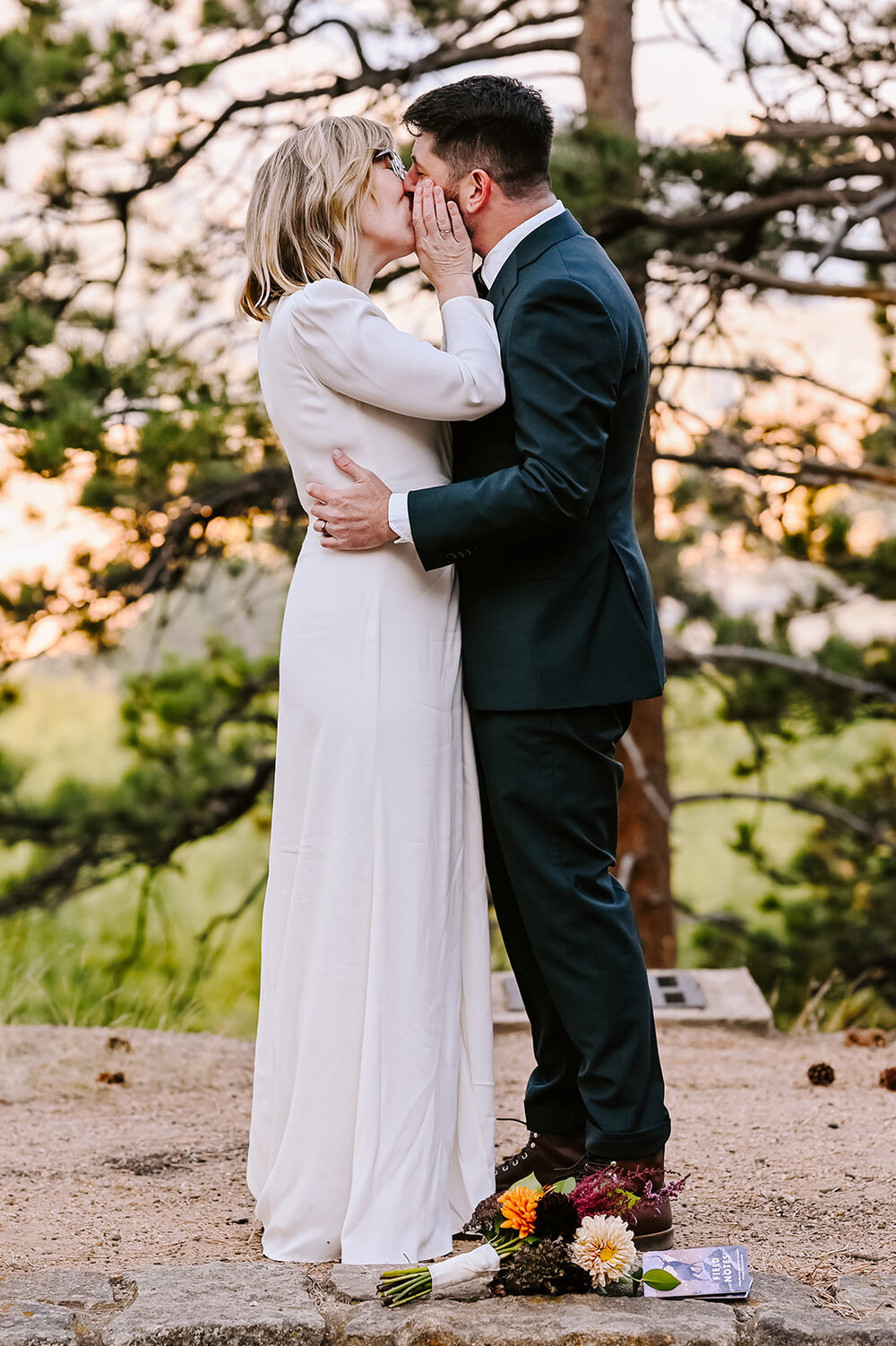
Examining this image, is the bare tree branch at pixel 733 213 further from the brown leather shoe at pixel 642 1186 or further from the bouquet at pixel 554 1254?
the bouquet at pixel 554 1254

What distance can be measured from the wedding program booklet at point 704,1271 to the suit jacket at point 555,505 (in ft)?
2.94

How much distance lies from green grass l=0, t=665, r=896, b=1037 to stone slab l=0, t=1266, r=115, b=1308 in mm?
2305

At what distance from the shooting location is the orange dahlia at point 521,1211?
2.05 metres

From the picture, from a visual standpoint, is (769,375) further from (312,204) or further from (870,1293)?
(870,1293)

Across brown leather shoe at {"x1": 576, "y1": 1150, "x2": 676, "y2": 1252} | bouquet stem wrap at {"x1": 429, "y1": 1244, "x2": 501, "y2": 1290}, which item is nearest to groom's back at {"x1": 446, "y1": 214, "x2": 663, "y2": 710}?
brown leather shoe at {"x1": 576, "y1": 1150, "x2": 676, "y2": 1252}

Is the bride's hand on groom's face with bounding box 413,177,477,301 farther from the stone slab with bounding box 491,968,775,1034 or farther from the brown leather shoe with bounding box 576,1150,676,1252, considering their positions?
the stone slab with bounding box 491,968,775,1034

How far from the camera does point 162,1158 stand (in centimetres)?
302

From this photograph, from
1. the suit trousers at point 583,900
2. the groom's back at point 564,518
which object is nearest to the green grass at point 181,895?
the suit trousers at point 583,900

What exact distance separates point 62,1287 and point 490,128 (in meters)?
2.08

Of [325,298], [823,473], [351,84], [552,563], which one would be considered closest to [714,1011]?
[823,473]

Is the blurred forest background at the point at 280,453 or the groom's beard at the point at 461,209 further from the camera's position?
the blurred forest background at the point at 280,453

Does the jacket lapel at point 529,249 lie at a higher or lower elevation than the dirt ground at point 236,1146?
higher

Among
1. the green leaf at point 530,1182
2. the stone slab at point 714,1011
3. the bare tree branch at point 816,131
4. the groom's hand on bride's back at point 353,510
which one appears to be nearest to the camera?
the groom's hand on bride's back at point 353,510

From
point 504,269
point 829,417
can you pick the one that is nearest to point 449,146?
point 504,269
